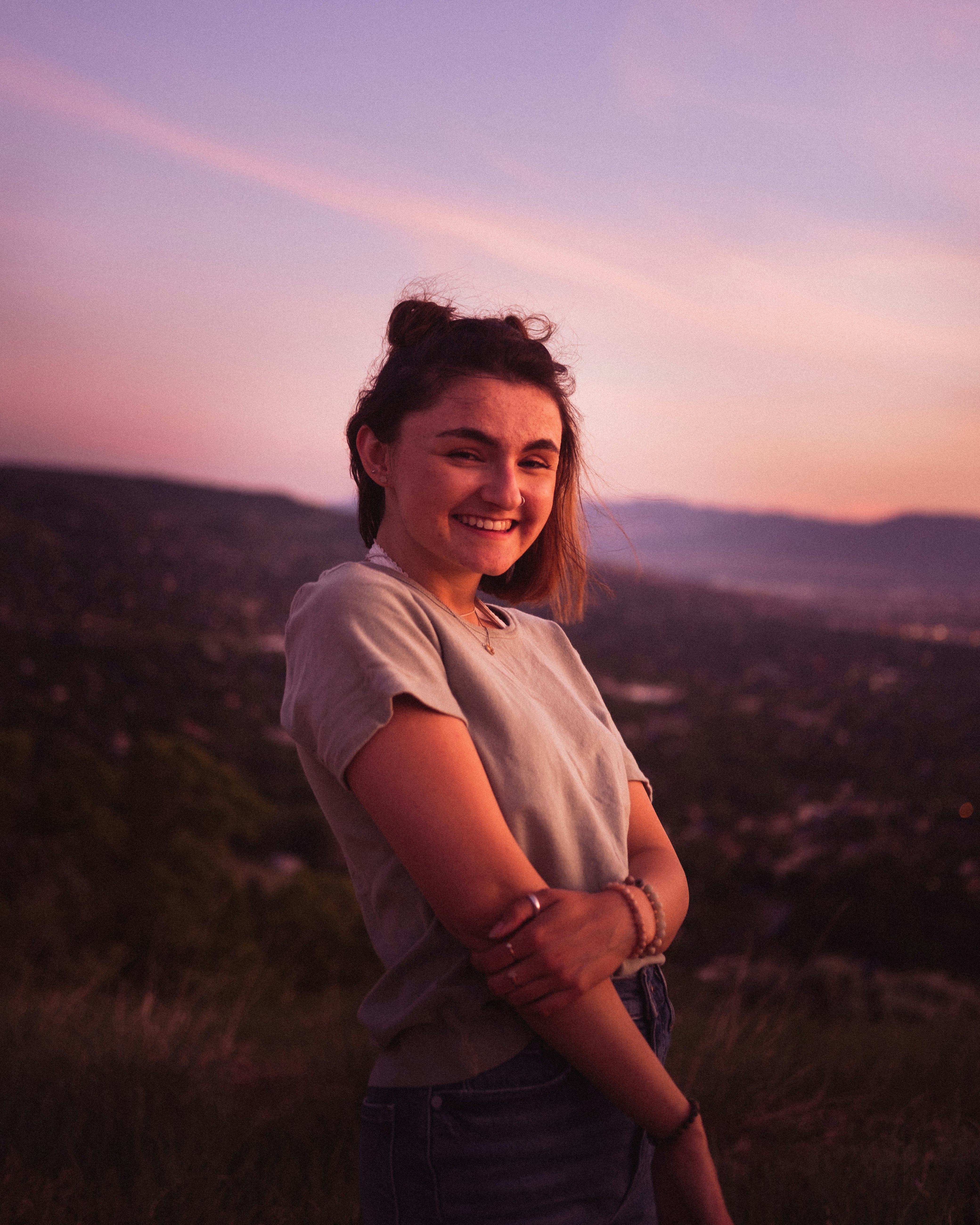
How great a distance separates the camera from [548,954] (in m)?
0.91

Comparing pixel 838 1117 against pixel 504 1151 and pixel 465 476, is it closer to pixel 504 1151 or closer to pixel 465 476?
pixel 504 1151

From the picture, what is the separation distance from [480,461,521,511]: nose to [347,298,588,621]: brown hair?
12 centimetres

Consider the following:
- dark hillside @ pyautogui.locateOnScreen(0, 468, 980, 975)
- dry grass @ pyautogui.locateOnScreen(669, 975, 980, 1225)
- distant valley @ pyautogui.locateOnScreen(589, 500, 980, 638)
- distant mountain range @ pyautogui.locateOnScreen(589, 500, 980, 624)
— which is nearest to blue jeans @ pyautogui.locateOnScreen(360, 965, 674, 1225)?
dry grass @ pyautogui.locateOnScreen(669, 975, 980, 1225)

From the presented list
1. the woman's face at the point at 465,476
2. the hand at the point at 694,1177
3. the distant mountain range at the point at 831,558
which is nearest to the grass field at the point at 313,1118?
the hand at the point at 694,1177

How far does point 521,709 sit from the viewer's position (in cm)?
105

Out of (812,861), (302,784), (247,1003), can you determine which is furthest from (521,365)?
(302,784)

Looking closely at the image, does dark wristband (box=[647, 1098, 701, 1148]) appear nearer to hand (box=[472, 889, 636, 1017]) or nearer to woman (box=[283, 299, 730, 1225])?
woman (box=[283, 299, 730, 1225])

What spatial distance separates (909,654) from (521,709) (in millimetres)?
19995

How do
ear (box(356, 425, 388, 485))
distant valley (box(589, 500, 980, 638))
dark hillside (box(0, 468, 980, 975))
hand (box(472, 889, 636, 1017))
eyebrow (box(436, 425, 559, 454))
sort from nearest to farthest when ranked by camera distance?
hand (box(472, 889, 636, 1017))
eyebrow (box(436, 425, 559, 454))
ear (box(356, 425, 388, 485))
dark hillside (box(0, 468, 980, 975))
distant valley (box(589, 500, 980, 638))

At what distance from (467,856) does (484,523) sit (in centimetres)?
45

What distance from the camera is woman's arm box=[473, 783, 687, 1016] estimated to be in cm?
91

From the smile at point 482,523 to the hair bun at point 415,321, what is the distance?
0.90 feet

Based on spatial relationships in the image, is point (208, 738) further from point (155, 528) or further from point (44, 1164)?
point (44, 1164)

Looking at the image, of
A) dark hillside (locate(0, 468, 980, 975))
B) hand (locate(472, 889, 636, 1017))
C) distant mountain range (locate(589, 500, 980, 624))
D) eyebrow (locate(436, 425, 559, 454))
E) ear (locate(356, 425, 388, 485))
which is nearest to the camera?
hand (locate(472, 889, 636, 1017))
